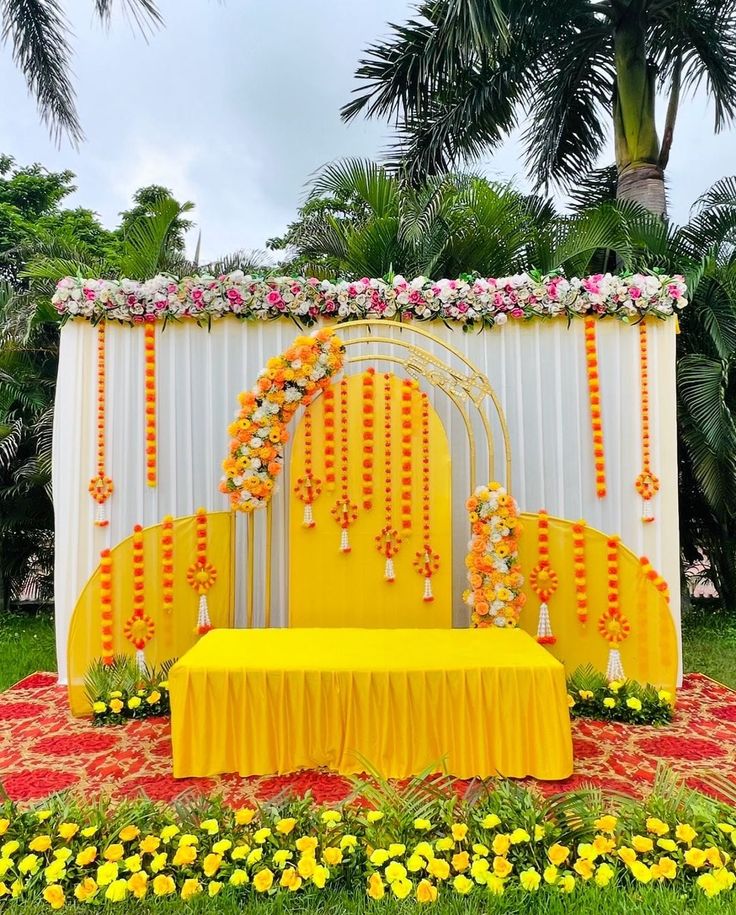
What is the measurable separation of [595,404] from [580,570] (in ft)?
3.23

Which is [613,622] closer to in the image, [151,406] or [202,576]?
[202,576]

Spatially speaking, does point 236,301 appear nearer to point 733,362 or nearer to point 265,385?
point 265,385

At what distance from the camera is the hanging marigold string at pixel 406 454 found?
353cm

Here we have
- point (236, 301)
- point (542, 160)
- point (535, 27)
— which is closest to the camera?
point (236, 301)

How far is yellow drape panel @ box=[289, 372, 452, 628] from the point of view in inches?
137

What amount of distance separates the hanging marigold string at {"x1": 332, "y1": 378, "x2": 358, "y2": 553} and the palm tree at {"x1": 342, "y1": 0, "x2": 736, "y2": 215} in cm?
368

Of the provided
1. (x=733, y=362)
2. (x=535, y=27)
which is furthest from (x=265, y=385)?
(x=535, y=27)

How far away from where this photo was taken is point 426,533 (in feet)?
11.5

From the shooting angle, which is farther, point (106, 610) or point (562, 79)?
point (562, 79)

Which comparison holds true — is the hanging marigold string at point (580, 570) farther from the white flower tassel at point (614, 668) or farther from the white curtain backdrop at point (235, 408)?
the white flower tassel at point (614, 668)

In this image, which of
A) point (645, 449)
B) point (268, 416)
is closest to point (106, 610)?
point (268, 416)

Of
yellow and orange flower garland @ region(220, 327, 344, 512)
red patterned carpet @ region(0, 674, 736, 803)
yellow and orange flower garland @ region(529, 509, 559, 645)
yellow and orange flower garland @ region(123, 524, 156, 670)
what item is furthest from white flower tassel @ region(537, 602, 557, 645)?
yellow and orange flower garland @ region(123, 524, 156, 670)

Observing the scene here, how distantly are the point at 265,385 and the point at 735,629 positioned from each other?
4.37 meters

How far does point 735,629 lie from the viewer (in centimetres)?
505
